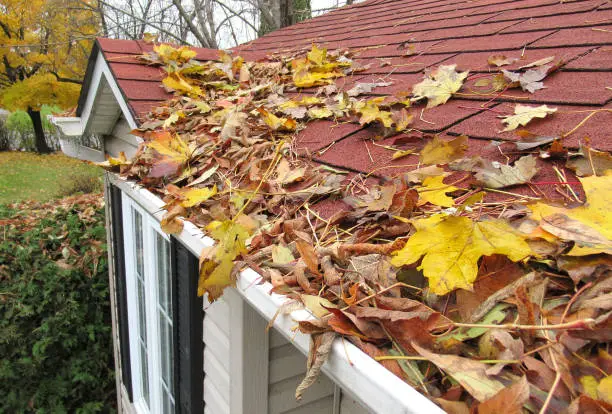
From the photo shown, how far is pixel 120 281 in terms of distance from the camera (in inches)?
157

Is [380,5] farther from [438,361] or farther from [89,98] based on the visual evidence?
[438,361]

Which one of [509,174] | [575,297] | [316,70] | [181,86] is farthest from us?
[181,86]

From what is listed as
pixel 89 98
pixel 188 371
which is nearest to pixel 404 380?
pixel 188 371

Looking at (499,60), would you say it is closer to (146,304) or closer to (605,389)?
(605,389)

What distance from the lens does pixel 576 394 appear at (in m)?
0.58

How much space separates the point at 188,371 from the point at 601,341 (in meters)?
2.24

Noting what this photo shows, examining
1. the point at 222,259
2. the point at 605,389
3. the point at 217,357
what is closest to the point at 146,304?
the point at 217,357

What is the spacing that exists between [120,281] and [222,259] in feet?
10.6

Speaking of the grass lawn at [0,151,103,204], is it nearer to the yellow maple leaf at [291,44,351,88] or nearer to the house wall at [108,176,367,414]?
the yellow maple leaf at [291,44,351,88]

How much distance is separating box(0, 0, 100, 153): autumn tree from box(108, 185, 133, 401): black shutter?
1327cm

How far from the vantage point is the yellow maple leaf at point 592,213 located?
74 centimetres

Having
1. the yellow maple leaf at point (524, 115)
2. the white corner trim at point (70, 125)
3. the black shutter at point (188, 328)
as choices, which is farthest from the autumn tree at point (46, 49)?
the yellow maple leaf at point (524, 115)

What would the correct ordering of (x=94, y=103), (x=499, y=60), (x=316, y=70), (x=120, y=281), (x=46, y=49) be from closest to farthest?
1. (x=499, y=60)
2. (x=316, y=70)
3. (x=94, y=103)
4. (x=120, y=281)
5. (x=46, y=49)

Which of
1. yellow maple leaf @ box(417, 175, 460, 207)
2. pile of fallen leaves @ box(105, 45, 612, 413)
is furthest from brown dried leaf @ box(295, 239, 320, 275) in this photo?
yellow maple leaf @ box(417, 175, 460, 207)
